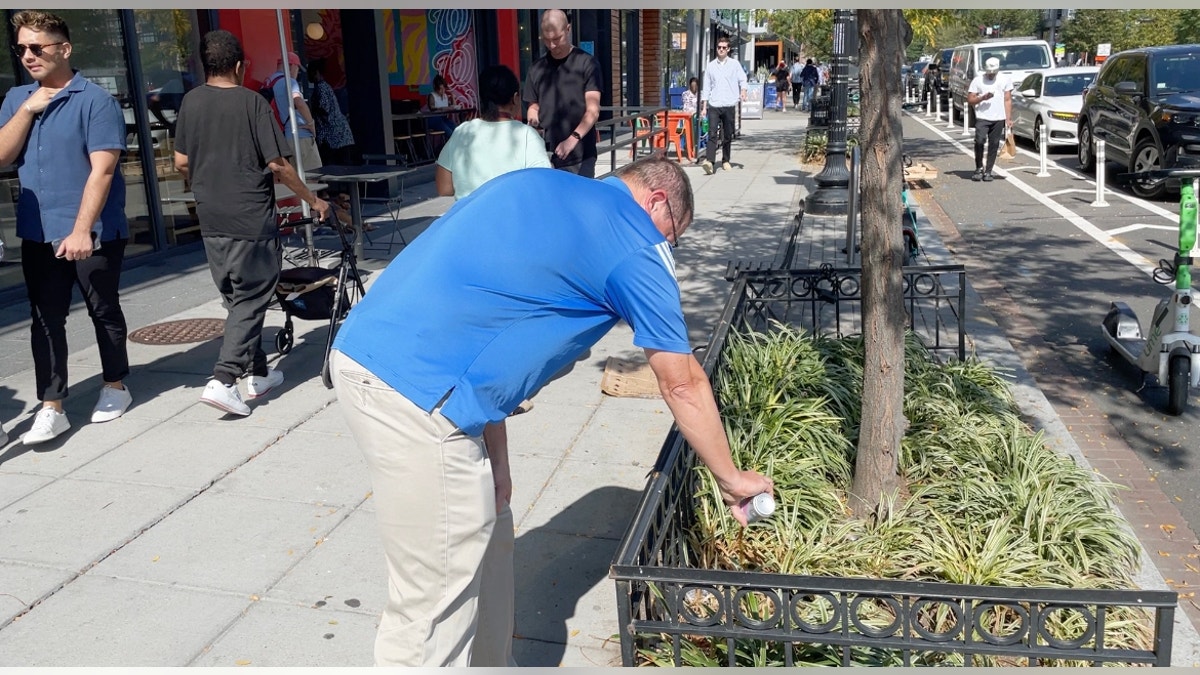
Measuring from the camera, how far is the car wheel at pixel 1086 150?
52.4ft

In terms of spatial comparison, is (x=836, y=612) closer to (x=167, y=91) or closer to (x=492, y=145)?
(x=492, y=145)

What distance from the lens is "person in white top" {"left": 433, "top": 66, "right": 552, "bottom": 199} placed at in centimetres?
525

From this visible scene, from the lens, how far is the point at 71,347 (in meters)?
6.67

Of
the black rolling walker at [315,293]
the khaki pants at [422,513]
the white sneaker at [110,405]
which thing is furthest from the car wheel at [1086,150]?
the khaki pants at [422,513]

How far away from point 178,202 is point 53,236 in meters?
5.21

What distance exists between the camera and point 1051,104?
18547mm

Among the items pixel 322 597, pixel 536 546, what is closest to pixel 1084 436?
pixel 536 546

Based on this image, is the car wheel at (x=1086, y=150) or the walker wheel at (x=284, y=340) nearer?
the walker wheel at (x=284, y=340)

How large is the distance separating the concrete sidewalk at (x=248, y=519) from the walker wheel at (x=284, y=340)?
13 centimetres

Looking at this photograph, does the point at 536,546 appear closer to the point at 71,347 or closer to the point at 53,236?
the point at 53,236

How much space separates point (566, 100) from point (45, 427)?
160 inches

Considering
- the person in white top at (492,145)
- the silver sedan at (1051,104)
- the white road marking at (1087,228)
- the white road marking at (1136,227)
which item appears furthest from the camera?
the silver sedan at (1051,104)

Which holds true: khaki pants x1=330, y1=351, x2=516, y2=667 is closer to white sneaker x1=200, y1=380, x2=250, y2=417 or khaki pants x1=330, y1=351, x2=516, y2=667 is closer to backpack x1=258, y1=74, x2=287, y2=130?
white sneaker x1=200, y1=380, x2=250, y2=417

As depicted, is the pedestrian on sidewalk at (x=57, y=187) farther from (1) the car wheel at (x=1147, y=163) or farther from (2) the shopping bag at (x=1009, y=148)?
(2) the shopping bag at (x=1009, y=148)
